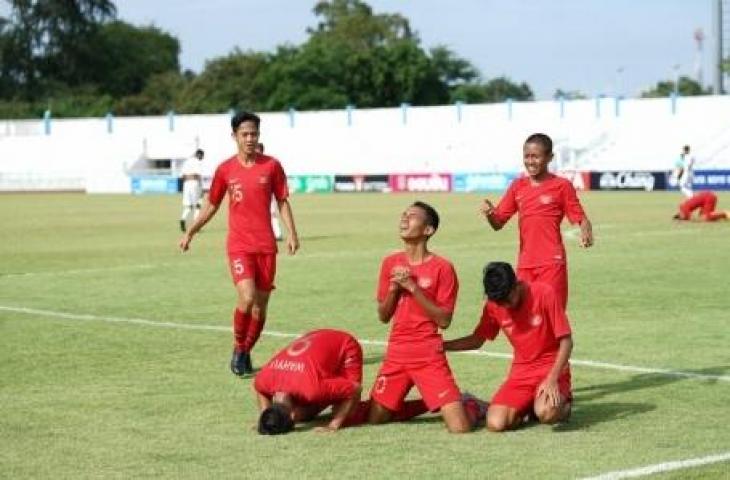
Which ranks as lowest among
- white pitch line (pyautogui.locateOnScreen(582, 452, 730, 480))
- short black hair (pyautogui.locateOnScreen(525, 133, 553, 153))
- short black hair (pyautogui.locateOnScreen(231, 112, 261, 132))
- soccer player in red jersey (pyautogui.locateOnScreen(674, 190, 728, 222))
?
white pitch line (pyautogui.locateOnScreen(582, 452, 730, 480))

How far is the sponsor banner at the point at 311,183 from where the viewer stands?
71125 mm

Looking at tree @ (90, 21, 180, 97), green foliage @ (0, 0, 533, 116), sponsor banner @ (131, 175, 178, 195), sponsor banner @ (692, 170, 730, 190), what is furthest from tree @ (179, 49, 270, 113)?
sponsor banner @ (692, 170, 730, 190)

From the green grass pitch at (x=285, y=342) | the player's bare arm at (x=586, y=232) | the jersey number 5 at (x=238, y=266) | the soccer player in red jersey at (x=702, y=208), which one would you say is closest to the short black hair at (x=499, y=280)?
the green grass pitch at (x=285, y=342)

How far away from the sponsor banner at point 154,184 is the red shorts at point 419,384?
66.2 meters

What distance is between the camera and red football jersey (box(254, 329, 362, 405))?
8.70 metres

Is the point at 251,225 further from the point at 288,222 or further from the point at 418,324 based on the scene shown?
the point at 418,324

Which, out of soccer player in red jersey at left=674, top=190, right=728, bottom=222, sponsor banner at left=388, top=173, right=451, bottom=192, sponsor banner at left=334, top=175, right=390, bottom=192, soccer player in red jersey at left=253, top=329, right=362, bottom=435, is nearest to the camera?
soccer player in red jersey at left=253, top=329, right=362, bottom=435

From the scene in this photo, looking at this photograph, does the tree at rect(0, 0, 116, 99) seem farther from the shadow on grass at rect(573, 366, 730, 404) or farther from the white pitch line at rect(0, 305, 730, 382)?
the shadow on grass at rect(573, 366, 730, 404)

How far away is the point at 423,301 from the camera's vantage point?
8.42m

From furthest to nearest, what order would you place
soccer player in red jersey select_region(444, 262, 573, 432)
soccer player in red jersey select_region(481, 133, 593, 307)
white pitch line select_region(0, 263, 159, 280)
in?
white pitch line select_region(0, 263, 159, 280), soccer player in red jersey select_region(481, 133, 593, 307), soccer player in red jersey select_region(444, 262, 573, 432)

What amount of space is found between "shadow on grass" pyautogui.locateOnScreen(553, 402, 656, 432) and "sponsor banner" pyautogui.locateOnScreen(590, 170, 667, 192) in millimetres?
53056

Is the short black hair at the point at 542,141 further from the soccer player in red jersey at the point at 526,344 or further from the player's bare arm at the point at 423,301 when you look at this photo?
the player's bare arm at the point at 423,301

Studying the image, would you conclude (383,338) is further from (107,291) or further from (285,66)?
(285,66)

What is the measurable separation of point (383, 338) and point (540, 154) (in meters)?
3.93
